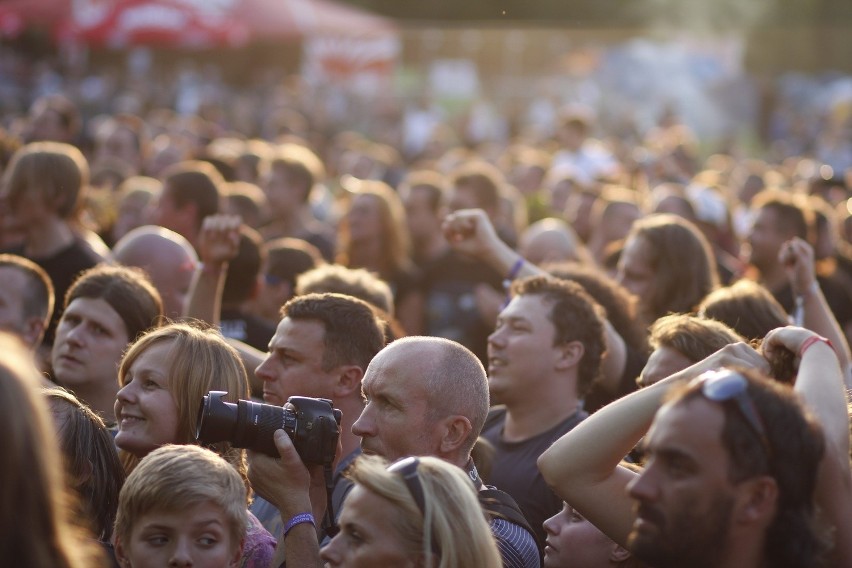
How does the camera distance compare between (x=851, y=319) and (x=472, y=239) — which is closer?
(x=472, y=239)

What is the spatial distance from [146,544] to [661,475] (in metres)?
1.39

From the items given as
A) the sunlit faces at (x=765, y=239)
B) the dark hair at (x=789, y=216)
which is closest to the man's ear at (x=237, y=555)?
the sunlit faces at (x=765, y=239)

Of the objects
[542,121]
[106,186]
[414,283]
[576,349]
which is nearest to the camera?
A: [576,349]

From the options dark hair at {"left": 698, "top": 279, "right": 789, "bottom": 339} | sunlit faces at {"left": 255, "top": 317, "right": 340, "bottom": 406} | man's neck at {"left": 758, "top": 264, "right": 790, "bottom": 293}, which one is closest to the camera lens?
sunlit faces at {"left": 255, "top": 317, "right": 340, "bottom": 406}

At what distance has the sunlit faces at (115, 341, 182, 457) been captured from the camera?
3939mm

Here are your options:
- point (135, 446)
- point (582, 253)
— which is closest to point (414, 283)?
point (582, 253)

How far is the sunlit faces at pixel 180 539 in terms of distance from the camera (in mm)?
3133

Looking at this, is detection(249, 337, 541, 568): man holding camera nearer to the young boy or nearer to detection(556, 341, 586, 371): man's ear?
the young boy

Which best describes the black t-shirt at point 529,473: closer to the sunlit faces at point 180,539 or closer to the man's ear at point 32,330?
the sunlit faces at point 180,539

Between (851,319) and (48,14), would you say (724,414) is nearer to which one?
(851,319)

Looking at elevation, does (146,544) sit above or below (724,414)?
below

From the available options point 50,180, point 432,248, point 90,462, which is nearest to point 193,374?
point 90,462

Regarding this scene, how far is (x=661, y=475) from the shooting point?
2.63 meters

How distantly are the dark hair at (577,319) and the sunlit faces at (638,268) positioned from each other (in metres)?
1.19
